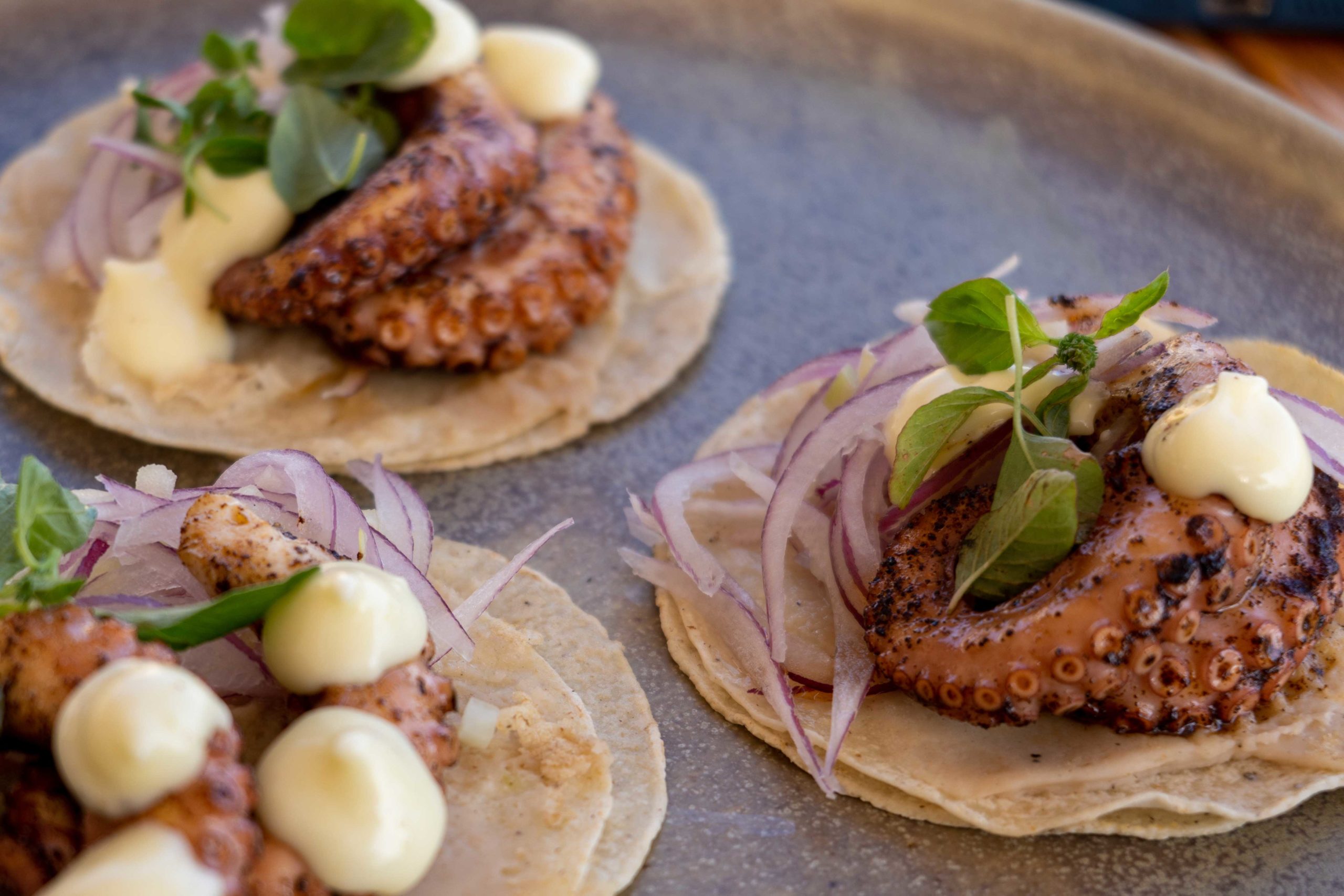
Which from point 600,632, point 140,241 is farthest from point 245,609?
point 140,241

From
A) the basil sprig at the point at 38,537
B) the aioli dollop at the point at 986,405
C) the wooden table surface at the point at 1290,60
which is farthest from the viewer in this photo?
the wooden table surface at the point at 1290,60

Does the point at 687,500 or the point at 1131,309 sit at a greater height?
the point at 1131,309

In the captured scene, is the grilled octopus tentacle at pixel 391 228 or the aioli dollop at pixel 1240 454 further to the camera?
the grilled octopus tentacle at pixel 391 228

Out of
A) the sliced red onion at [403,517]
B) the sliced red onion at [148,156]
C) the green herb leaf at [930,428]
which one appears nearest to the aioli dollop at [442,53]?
the sliced red onion at [148,156]

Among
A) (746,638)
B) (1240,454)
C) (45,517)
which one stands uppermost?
(1240,454)

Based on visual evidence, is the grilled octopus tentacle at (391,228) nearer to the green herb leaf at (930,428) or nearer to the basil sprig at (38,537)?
the basil sprig at (38,537)

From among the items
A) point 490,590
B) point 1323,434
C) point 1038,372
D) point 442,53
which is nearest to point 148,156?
point 442,53

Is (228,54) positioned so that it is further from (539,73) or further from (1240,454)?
(1240,454)
